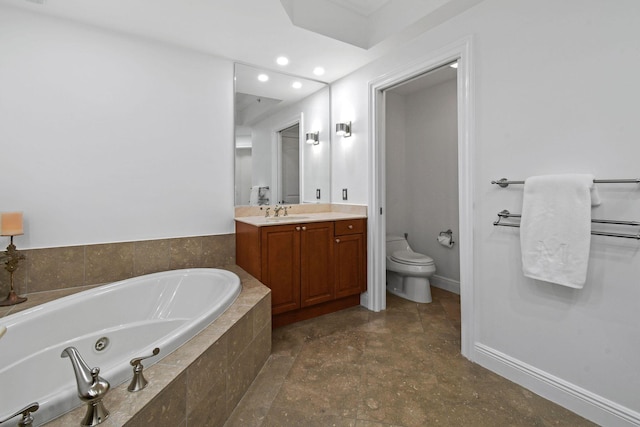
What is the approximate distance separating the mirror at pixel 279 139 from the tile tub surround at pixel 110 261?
52cm

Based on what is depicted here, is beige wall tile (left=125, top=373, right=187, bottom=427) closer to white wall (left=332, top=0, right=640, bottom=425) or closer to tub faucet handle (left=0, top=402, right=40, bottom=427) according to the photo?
tub faucet handle (left=0, top=402, right=40, bottom=427)

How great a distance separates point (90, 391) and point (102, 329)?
117 centimetres

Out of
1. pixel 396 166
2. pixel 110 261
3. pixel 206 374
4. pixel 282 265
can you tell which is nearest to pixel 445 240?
pixel 396 166

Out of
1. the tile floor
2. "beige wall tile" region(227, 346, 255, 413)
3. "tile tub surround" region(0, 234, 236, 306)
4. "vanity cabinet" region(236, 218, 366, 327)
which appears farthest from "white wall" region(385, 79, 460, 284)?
"beige wall tile" region(227, 346, 255, 413)

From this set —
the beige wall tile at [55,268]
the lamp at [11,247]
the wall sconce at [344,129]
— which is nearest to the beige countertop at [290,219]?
the wall sconce at [344,129]

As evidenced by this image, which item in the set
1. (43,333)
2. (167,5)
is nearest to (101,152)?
(167,5)

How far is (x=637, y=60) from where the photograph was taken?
1241mm

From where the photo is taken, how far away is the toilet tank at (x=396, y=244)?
10.9 feet

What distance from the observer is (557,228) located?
143 cm

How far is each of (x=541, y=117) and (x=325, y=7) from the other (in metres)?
1.68

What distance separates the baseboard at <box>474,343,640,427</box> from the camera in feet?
4.25

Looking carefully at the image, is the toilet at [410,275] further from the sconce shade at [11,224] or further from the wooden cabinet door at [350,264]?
the sconce shade at [11,224]

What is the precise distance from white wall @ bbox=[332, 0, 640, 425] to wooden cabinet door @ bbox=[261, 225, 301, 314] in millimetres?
1294

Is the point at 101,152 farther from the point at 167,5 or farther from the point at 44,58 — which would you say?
the point at 167,5
